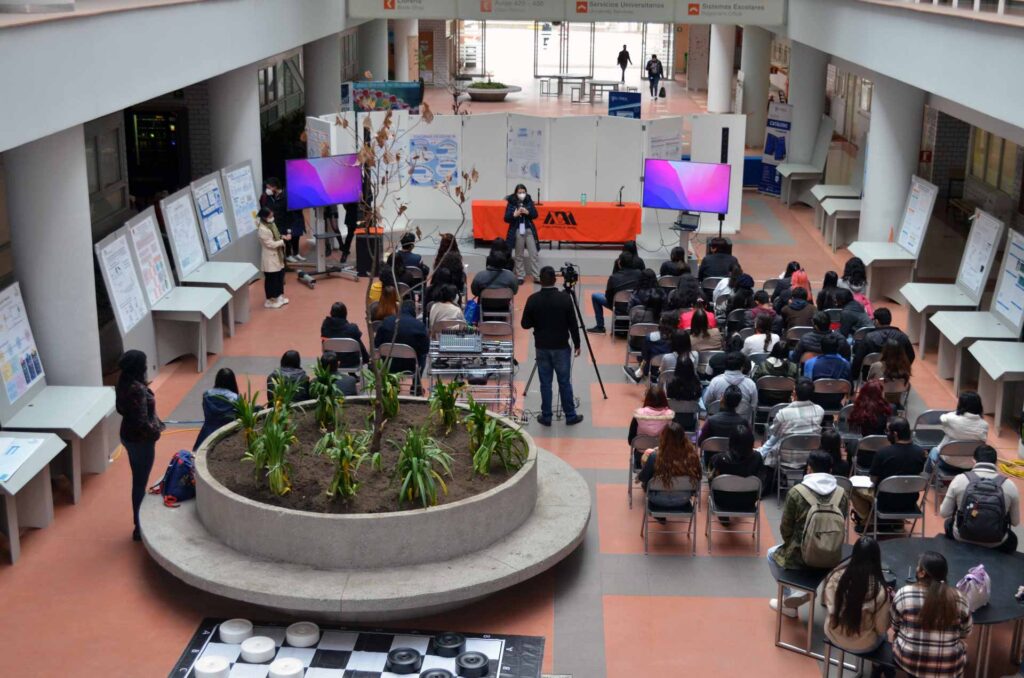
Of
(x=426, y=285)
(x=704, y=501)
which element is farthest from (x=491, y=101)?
(x=704, y=501)

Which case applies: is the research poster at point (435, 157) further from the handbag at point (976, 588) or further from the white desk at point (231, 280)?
the handbag at point (976, 588)

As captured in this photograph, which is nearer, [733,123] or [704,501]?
[704,501]

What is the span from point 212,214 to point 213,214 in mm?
32

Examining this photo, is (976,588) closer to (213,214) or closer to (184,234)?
(184,234)

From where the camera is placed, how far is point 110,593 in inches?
374

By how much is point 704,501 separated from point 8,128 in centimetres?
659

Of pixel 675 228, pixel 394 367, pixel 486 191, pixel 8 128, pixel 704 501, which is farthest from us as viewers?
pixel 486 191

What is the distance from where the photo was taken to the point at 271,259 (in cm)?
→ 1689

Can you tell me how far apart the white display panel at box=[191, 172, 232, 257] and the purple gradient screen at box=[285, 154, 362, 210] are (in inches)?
53.2

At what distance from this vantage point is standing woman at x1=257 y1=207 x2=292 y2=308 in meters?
16.7

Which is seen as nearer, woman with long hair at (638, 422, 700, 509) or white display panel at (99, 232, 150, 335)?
woman with long hair at (638, 422, 700, 509)

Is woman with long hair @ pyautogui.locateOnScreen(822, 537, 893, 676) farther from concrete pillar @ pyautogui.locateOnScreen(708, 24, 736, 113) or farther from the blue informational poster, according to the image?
concrete pillar @ pyautogui.locateOnScreen(708, 24, 736, 113)

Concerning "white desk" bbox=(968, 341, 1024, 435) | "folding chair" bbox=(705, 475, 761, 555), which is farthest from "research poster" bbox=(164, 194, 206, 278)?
"white desk" bbox=(968, 341, 1024, 435)

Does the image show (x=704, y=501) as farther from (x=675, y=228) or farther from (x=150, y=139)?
(x=150, y=139)
